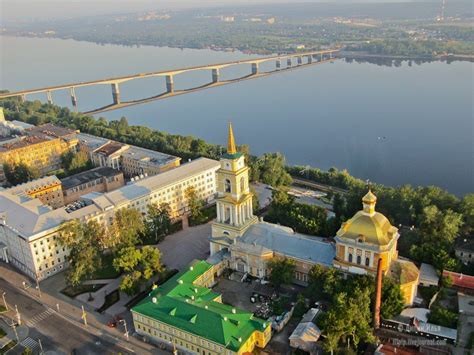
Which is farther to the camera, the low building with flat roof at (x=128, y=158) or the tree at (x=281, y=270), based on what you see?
the low building with flat roof at (x=128, y=158)

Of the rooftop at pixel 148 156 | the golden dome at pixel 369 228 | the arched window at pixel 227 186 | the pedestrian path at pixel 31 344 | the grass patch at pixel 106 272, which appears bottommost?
the pedestrian path at pixel 31 344

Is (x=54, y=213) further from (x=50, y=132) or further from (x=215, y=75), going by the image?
(x=215, y=75)

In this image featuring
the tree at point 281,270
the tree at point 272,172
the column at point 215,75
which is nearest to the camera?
the tree at point 281,270

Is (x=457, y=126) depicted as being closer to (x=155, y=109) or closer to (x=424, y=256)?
(x=424, y=256)

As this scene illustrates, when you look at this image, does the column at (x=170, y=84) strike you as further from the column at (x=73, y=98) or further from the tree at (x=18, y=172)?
the tree at (x=18, y=172)

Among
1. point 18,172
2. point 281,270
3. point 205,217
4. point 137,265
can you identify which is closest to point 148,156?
point 205,217

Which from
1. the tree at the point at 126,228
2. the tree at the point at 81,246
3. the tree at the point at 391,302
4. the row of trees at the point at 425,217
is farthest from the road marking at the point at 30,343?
the row of trees at the point at 425,217
